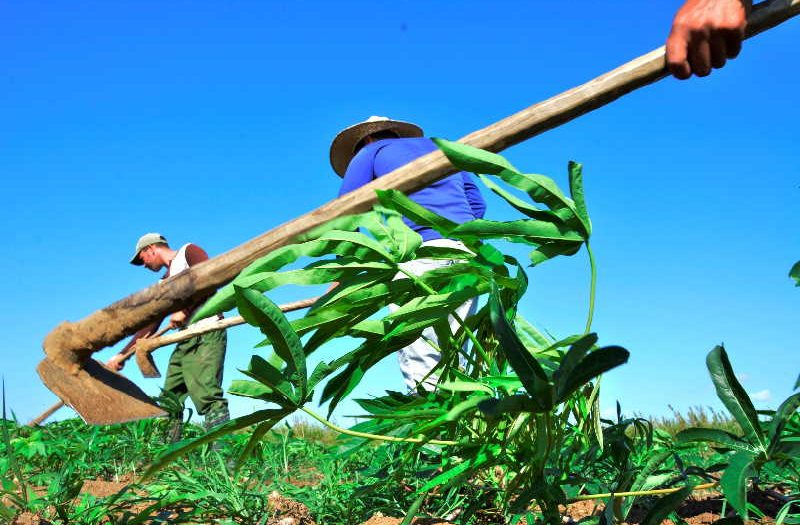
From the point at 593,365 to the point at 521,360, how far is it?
96 mm

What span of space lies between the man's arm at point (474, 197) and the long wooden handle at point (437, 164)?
2.25m

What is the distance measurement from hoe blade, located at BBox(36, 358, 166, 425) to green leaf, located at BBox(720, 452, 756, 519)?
7.75ft

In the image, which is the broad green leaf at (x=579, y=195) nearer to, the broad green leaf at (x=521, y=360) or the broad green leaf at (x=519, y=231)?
the broad green leaf at (x=519, y=231)

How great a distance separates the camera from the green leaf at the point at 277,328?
1098 mm

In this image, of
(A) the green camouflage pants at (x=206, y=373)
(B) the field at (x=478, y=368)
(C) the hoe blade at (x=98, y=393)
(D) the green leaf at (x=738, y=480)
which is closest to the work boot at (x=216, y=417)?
(A) the green camouflage pants at (x=206, y=373)

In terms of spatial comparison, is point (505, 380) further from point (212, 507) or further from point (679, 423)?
point (679, 423)

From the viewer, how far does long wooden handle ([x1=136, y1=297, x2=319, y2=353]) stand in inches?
174

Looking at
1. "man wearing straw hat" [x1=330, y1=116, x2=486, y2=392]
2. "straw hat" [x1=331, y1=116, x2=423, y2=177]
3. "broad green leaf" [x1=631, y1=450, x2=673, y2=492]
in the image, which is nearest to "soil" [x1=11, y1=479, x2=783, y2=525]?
"broad green leaf" [x1=631, y1=450, x2=673, y2=492]

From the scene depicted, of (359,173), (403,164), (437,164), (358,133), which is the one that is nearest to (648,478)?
(437,164)

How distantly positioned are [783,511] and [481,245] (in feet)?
2.73

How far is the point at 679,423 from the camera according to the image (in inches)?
200

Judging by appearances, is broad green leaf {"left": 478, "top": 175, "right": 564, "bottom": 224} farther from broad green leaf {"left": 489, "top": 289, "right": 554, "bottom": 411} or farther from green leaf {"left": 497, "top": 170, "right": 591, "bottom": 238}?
broad green leaf {"left": 489, "top": 289, "right": 554, "bottom": 411}

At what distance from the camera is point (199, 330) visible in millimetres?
4434

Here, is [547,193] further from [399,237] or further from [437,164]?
[437,164]
